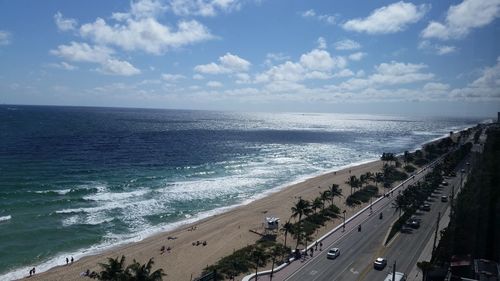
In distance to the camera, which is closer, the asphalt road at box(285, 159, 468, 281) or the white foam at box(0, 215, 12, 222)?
the asphalt road at box(285, 159, 468, 281)

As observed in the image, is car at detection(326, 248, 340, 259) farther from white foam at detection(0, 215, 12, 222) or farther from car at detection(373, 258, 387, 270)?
white foam at detection(0, 215, 12, 222)

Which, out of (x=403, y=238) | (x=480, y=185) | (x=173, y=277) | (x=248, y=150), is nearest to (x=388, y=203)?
(x=403, y=238)

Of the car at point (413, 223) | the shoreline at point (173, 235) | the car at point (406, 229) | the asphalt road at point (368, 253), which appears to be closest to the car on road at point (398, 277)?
the asphalt road at point (368, 253)

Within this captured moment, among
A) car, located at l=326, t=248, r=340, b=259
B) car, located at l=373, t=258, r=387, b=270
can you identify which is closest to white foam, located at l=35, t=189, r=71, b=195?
car, located at l=326, t=248, r=340, b=259

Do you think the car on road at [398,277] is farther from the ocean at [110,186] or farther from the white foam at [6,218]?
the white foam at [6,218]

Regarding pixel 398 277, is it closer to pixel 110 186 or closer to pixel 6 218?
pixel 6 218

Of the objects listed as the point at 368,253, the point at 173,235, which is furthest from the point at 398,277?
the point at 173,235
